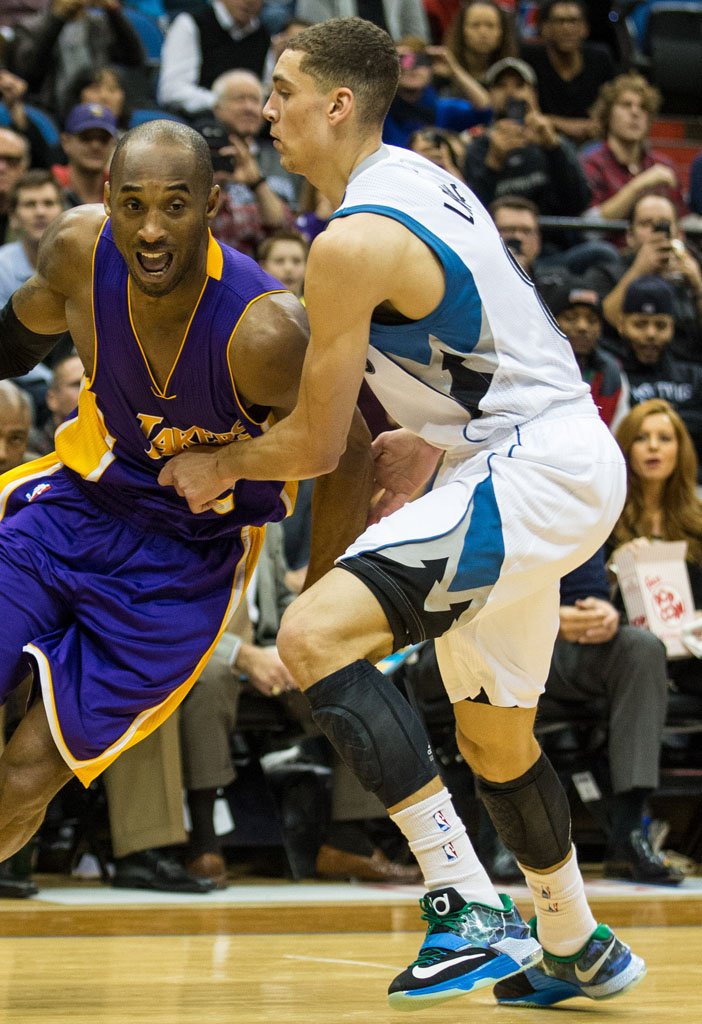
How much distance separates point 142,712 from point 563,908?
1052 mm

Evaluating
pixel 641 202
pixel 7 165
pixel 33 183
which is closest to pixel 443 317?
pixel 33 183

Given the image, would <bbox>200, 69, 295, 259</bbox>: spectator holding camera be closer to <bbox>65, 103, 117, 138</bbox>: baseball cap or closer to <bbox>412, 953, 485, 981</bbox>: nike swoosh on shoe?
<bbox>65, 103, 117, 138</bbox>: baseball cap

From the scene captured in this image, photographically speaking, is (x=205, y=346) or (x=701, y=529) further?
(x=701, y=529)

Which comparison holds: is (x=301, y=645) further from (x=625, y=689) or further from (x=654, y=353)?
(x=654, y=353)

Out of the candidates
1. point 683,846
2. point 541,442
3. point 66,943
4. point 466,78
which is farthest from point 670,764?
point 466,78

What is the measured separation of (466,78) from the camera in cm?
926

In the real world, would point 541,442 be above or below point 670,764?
above

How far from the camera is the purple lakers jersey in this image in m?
2.96

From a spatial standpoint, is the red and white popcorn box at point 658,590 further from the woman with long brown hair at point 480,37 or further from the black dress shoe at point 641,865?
the woman with long brown hair at point 480,37

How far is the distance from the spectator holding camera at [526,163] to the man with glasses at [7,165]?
8.87 ft

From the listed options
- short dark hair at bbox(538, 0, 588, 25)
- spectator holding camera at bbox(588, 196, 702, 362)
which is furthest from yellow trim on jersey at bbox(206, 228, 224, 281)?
short dark hair at bbox(538, 0, 588, 25)

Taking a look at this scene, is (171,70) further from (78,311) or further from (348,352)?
(348,352)

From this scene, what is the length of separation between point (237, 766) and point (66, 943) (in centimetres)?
182

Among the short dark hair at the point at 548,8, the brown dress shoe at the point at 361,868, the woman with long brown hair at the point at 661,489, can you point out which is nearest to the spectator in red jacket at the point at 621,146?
the short dark hair at the point at 548,8
